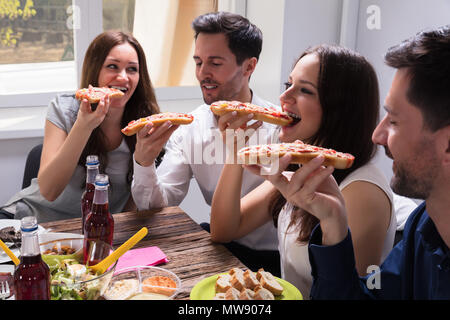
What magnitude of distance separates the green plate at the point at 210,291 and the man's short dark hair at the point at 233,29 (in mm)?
1387

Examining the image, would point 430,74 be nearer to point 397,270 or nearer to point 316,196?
point 316,196

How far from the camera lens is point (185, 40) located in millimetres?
3920

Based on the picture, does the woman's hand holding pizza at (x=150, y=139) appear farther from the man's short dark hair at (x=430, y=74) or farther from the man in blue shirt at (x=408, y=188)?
the man's short dark hair at (x=430, y=74)

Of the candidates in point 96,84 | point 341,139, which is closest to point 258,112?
point 341,139

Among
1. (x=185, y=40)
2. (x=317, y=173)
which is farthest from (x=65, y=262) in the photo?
(x=185, y=40)

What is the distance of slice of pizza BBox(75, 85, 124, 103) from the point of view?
2.10 meters

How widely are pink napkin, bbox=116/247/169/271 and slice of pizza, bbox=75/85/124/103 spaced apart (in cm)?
83

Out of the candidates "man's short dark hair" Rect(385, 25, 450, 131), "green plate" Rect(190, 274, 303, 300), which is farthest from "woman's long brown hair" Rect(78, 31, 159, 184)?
"man's short dark hair" Rect(385, 25, 450, 131)

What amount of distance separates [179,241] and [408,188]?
811 millimetres

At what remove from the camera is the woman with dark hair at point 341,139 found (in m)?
1.47

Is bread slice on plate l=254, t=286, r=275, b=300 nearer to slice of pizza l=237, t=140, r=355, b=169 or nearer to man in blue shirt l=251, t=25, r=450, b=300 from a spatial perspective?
man in blue shirt l=251, t=25, r=450, b=300

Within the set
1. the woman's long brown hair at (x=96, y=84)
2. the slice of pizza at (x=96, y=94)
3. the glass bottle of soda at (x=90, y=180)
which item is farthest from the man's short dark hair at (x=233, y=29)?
the glass bottle of soda at (x=90, y=180)

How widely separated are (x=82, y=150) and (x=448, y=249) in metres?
1.61
